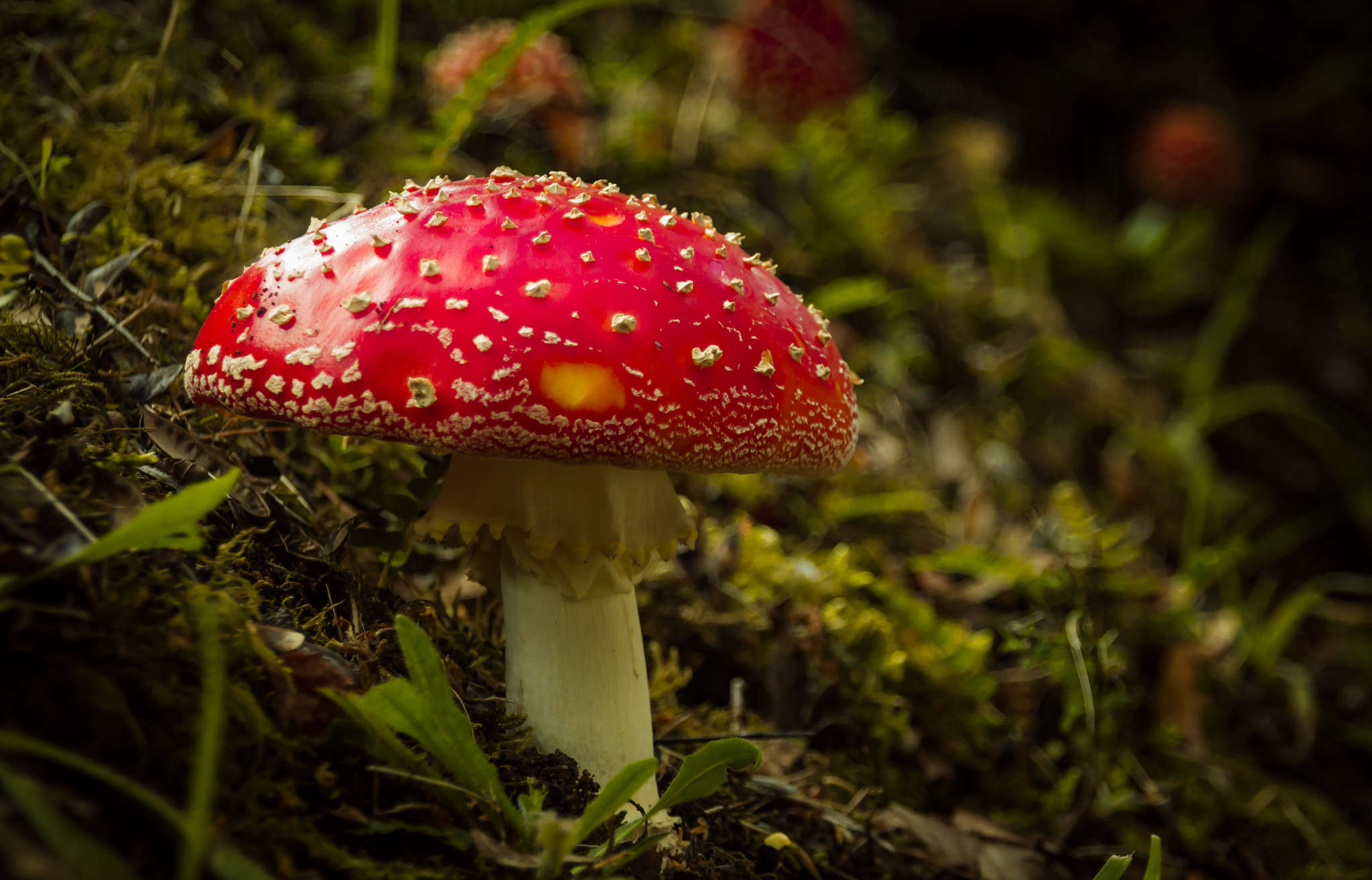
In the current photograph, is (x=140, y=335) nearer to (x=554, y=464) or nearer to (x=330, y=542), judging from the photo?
(x=330, y=542)

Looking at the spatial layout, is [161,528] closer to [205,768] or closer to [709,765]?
[205,768]

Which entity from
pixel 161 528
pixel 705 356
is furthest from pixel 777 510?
pixel 161 528

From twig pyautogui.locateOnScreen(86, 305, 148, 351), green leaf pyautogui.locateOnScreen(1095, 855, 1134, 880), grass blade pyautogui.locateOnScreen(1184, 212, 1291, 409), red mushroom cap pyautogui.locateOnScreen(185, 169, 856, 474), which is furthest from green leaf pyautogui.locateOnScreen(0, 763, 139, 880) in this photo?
grass blade pyautogui.locateOnScreen(1184, 212, 1291, 409)

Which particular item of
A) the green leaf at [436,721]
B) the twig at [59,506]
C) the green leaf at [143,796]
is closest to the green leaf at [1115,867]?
the green leaf at [436,721]

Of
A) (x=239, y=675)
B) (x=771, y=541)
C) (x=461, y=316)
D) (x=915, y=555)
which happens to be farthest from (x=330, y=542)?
(x=915, y=555)

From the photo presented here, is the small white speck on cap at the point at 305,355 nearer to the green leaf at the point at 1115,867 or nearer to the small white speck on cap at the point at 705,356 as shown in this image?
the small white speck on cap at the point at 705,356

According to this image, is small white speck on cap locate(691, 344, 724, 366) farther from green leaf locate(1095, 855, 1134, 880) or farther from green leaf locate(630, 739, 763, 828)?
green leaf locate(1095, 855, 1134, 880)
